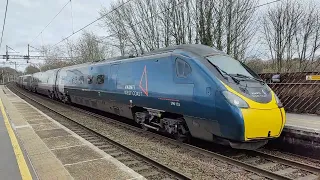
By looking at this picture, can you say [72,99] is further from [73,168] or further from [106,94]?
[73,168]

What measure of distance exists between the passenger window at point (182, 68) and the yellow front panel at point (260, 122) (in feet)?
6.53

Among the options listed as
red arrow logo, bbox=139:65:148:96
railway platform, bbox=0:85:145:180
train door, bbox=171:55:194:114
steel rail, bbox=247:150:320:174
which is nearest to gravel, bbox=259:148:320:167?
steel rail, bbox=247:150:320:174

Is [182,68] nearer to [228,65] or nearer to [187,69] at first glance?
[187,69]

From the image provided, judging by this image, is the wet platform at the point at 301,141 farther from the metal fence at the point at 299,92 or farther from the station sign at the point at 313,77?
the station sign at the point at 313,77

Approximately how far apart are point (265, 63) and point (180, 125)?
23415mm

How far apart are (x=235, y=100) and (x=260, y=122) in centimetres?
75

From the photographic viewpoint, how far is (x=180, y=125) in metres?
9.02

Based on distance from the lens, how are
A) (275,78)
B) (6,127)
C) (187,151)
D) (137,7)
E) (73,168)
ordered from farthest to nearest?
(137,7) → (275,78) → (6,127) → (187,151) → (73,168)

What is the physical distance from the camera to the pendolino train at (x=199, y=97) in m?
7.17

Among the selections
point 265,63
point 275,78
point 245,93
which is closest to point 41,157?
point 245,93

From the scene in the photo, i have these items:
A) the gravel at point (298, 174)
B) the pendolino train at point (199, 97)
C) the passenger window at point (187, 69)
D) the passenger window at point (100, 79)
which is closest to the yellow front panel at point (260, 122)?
the pendolino train at point (199, 97)

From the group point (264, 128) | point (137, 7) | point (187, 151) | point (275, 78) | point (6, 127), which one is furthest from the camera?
point (137, 7)

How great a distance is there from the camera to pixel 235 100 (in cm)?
712

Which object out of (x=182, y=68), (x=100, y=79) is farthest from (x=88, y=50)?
(x=182, y=68)
